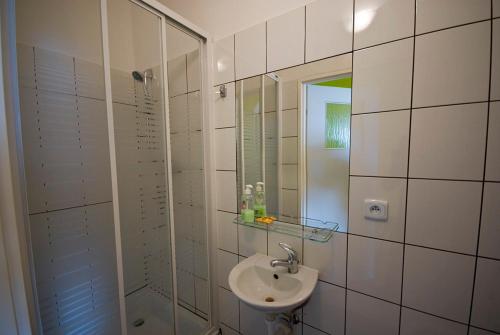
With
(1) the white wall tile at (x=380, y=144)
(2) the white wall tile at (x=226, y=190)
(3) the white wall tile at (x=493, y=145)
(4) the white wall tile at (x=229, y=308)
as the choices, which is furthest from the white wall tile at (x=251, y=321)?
(3) the white wall tile at (x=493, y=145)

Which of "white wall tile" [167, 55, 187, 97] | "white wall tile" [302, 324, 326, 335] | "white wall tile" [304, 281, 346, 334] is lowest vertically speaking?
"white wall tile" [302, 324, 326, 335]

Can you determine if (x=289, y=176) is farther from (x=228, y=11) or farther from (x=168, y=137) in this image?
(x=228, y=11)

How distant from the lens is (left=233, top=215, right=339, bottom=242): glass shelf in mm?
1002

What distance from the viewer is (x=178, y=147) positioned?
51.0 inches

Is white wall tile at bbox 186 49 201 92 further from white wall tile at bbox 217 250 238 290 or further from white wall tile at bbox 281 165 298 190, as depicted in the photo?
white wall tile at bbox 217 250 238 290

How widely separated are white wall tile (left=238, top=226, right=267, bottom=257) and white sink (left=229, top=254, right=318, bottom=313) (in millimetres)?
51

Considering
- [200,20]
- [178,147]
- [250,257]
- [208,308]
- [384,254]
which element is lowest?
[208,308]

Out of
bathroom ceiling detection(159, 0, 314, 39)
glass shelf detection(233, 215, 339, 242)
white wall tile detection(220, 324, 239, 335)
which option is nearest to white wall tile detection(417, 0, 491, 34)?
bathroom ceiling detection(159, 0, 314, 39)

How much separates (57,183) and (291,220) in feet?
3.94

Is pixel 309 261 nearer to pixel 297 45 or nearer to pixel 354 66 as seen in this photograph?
pixel 354 66

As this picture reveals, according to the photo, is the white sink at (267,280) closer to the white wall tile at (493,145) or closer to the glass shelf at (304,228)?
the glass shelf at (304,228)

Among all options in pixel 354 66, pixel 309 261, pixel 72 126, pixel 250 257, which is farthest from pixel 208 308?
pixel 354 66

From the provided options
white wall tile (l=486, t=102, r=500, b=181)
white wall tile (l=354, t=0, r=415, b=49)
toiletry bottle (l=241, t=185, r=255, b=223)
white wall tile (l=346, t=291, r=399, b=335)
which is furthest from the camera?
toiletry bottle (l=241, t=185, r=255, b=223)

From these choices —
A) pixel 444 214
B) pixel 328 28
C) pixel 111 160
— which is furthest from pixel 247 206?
pixel 328 28
